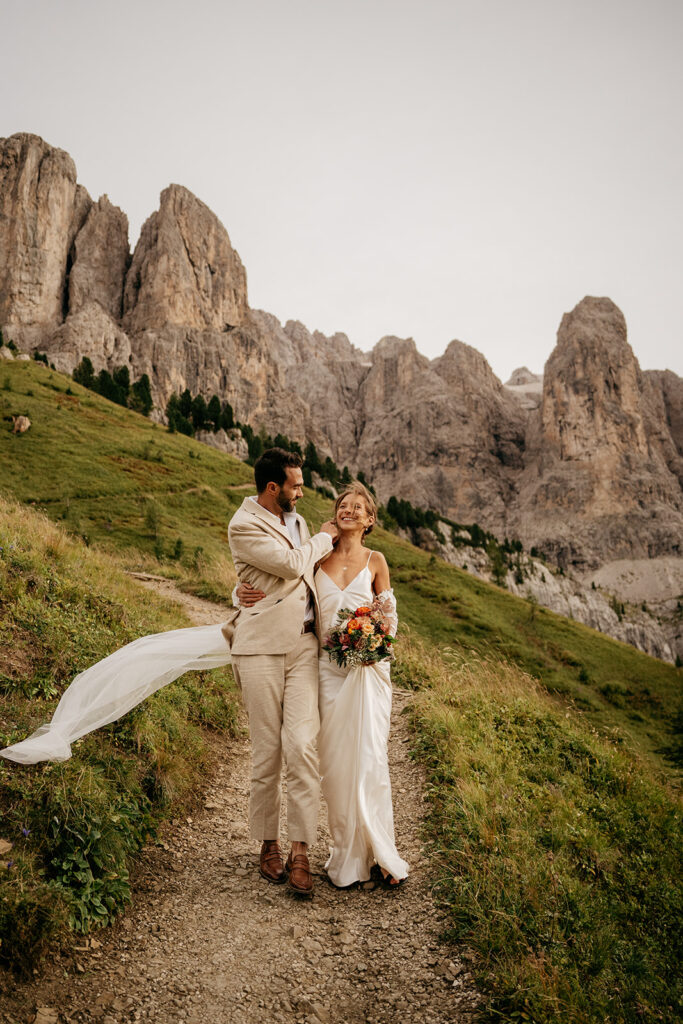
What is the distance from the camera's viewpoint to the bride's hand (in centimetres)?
506

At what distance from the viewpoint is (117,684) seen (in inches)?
205

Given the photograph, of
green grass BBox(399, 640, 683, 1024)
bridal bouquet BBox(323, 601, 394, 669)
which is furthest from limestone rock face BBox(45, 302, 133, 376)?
bridal bouquet BBox(323, 601, 394, 669)

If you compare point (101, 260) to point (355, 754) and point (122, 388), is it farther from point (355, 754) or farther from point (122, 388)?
point (355, 754)

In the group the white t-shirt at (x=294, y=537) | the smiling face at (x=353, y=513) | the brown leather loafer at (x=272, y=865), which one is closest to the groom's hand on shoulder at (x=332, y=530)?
the smiling face at (x=353, y=513)

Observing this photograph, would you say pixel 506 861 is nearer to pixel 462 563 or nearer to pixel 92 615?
pixel 92 615

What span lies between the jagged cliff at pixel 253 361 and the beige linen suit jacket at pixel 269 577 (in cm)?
11601

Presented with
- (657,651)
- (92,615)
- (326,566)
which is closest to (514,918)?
(326,566)

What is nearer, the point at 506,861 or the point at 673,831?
the point at 506,861

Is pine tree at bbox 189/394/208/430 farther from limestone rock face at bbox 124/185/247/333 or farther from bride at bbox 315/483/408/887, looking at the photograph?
bride at bbox 315/483/408/887

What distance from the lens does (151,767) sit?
567cm

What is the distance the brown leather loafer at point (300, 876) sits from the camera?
4703 mm

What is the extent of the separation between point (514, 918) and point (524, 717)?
615cm

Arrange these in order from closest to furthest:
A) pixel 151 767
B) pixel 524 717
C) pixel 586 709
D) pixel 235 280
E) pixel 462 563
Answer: pixel 151 767 < pixel 524 717 < pixel 586 709 < pixel 462 563 < pixel 235 280

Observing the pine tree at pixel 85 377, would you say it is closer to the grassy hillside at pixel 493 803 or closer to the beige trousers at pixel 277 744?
the grassy hillside at pixel 493 803
